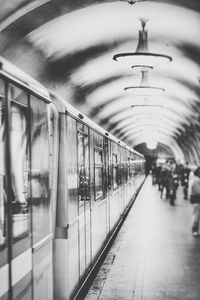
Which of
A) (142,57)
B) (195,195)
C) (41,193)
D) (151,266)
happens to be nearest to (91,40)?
(142,57)

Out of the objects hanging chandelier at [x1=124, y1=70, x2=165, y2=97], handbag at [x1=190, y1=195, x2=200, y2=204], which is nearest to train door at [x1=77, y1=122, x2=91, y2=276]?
handbag at [x1=190, y1=195, x2=200, y2=204]

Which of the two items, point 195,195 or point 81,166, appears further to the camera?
point 195,195

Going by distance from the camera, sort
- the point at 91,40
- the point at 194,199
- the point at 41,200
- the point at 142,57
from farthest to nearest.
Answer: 1. the point at 194,199
2. the point at 91,40
3. the point at 142,57
4. the point at 41,200

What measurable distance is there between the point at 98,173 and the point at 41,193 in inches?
175

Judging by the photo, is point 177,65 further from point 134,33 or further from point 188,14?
point 188,14

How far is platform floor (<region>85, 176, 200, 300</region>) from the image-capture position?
21.7 feet

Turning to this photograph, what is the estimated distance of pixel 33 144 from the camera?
13.6 ft

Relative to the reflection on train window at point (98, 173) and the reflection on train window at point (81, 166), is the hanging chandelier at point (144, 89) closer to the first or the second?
the reflection on train window at point (98, 173)

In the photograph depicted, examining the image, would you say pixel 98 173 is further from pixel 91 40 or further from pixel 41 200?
pixel 41 200

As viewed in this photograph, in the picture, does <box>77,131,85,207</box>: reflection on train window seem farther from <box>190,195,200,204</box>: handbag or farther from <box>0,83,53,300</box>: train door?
<box>190,195,200,204</box>: handbag

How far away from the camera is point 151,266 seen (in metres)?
8.20

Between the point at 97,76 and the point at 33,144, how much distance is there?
1095 cm

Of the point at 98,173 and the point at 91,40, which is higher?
the point at 91,40

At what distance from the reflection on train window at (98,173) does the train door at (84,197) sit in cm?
106
